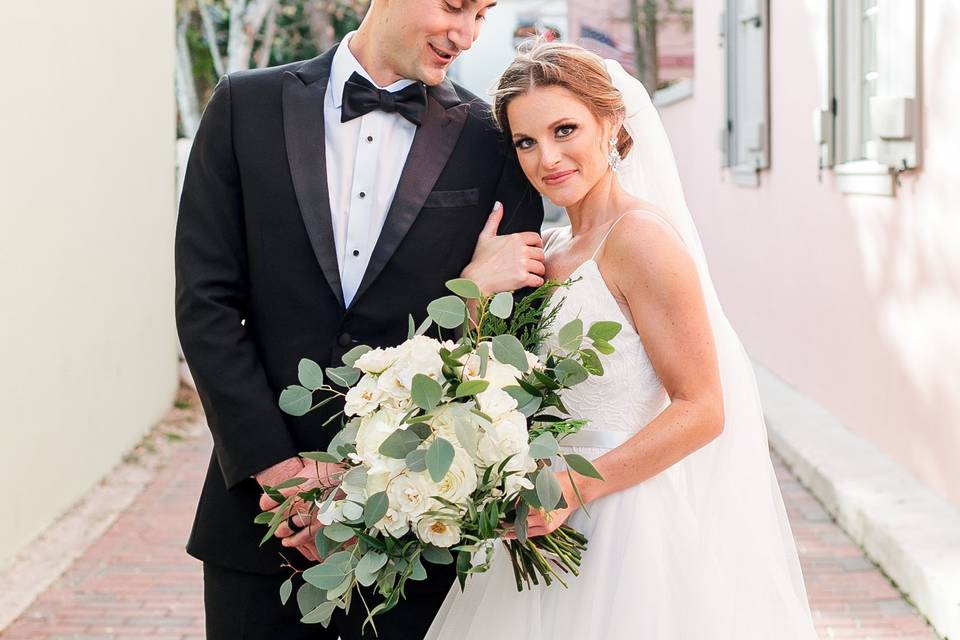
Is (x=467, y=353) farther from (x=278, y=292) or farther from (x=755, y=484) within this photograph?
(x=755, y=484)

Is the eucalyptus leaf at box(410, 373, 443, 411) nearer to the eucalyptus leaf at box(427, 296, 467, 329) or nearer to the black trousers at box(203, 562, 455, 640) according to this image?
the eucalyptus leaf at box(427, 296, 467, 329)

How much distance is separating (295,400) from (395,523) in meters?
0.34

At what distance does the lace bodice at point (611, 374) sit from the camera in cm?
278

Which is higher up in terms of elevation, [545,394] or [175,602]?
[545,394]

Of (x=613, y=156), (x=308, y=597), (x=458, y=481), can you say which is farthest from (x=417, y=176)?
(x=308, y=597)

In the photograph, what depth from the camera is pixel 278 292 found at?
9.14ft

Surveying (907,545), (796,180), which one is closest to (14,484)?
(907,545)

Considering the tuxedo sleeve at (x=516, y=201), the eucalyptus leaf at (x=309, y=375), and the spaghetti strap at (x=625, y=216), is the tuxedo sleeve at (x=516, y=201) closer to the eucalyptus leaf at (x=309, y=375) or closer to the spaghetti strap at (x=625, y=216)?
the spaghetti strap at (x=625, y=216)

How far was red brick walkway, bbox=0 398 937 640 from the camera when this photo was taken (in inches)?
201

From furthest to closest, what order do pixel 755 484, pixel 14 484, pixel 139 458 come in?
pixel 139 458
pixel 14 484
pixel 755 484

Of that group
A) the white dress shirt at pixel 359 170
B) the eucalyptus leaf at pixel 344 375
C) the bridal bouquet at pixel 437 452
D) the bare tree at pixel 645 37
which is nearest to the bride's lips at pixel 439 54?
the white dress shirt at pixel 359 170

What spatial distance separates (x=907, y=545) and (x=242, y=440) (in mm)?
3596

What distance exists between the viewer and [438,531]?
228 cm

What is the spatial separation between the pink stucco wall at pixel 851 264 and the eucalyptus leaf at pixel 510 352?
13.1ft
